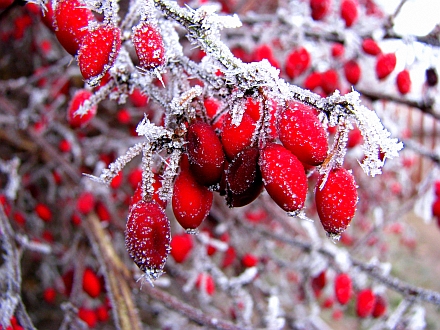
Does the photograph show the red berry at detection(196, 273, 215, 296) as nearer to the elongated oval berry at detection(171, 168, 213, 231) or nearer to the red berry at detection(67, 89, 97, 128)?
the red berry at detection(67, 89, 97, 128)

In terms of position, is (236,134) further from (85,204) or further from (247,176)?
(85,204)

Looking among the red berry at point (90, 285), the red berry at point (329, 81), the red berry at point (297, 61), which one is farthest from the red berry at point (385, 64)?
the red berry at point (90, 285)

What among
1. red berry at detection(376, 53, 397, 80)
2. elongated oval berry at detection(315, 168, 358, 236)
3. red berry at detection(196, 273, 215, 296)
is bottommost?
red berry at detection(196, 273, 215, 296)

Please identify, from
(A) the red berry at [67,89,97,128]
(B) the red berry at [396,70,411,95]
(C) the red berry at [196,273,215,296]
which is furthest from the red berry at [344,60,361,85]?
(C) the red berry at [196,273,215,296]

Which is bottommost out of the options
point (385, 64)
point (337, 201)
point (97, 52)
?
point (385, 64)

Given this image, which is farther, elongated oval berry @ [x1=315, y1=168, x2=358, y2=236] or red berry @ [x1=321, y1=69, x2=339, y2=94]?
red berry @ [x1=321, y1=69, x2=339, y2=94]

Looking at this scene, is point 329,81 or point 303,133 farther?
point 329,81

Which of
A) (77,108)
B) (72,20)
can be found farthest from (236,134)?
(77,108)
